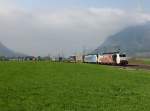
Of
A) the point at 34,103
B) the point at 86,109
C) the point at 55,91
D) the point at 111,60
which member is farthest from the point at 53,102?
the point at 111,60

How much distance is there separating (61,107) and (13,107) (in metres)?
1.83

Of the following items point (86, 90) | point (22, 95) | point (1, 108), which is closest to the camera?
point (1, 108)

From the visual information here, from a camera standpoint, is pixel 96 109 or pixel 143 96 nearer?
pixel 96 109

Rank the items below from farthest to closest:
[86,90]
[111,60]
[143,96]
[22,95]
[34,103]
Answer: [111,60]
[86,90]
[143,96]
[22,95]
[34,103]

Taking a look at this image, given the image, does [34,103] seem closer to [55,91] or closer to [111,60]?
[55,91]

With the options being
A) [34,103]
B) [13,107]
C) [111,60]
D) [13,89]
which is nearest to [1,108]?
[13,107]

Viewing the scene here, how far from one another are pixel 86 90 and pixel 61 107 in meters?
6.68

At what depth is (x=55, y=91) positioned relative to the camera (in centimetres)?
2192

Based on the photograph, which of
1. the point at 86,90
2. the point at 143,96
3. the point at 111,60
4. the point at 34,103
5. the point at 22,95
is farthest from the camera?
the point at 111,60

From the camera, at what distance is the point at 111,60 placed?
384ft

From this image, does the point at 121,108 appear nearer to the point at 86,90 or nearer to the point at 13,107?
the point at 13,107

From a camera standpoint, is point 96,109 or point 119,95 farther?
point 119,95

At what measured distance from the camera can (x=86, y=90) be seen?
23.1m

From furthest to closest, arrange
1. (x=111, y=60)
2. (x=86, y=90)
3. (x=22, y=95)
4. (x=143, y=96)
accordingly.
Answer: (x=111, y=60), (x=86, y=90), (x=143, y=96), (x=22, y=95)
